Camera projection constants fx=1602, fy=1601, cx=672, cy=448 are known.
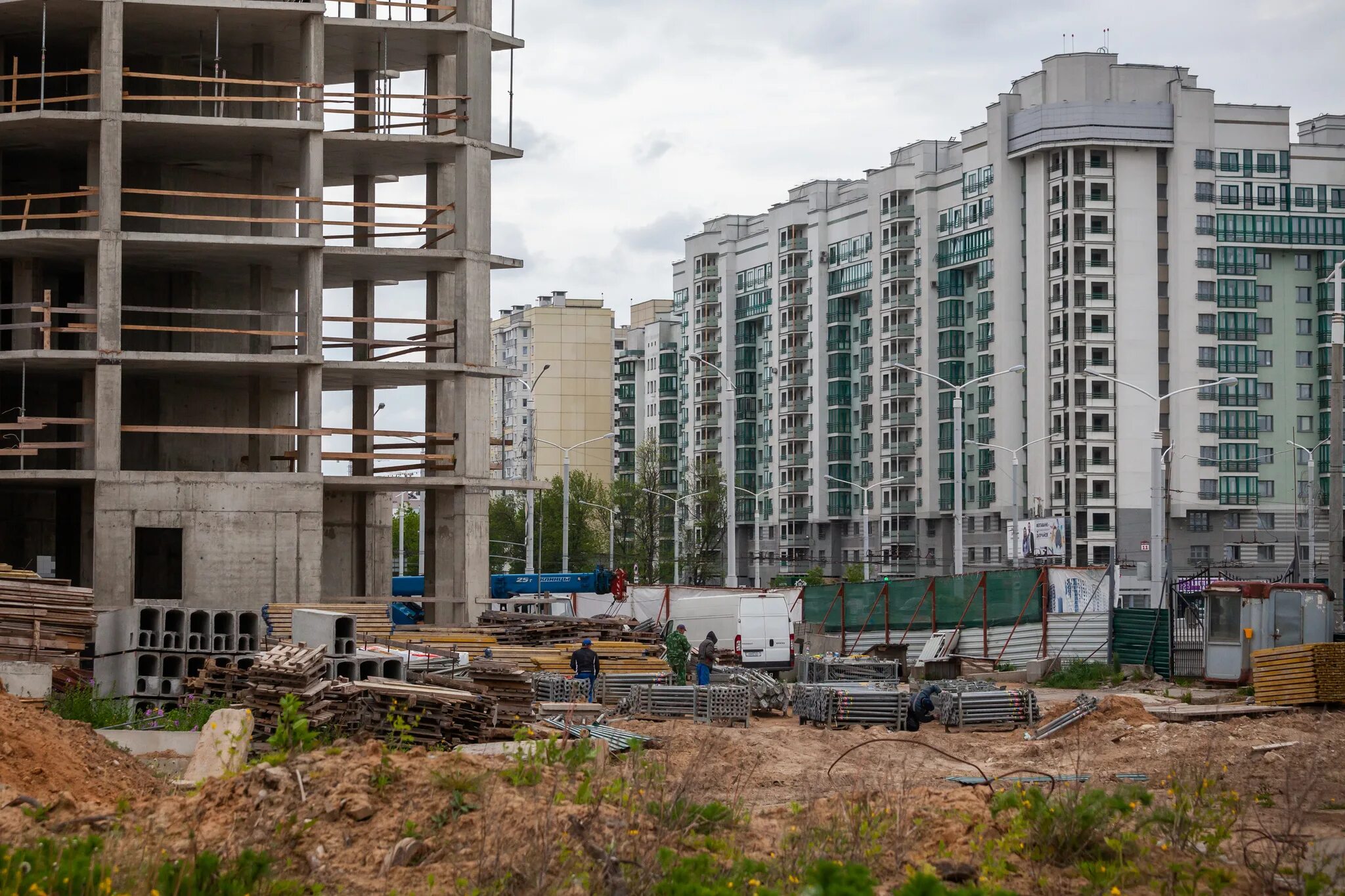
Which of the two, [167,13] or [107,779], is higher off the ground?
[167,13]

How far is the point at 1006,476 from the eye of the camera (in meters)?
95.1

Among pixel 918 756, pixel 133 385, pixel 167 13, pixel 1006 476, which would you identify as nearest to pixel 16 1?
pixel 167 13

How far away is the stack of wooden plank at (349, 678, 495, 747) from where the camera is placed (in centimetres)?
2042

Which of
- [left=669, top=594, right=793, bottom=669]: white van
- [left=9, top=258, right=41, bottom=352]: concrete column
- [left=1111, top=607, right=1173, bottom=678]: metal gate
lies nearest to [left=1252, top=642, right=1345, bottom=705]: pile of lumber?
[left=1111, top=607, right=1173, bottom=678]: metal gate

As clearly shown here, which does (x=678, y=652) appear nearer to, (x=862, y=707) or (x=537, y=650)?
(x=537, y=650)

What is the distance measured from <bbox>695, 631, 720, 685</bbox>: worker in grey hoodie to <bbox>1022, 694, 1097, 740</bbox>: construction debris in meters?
6.55

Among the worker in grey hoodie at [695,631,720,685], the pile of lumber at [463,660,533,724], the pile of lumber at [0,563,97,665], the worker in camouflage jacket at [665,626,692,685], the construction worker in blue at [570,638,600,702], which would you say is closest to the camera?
the pile of lumber at [463,660,533,724]

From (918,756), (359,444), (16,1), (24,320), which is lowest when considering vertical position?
(918,756)

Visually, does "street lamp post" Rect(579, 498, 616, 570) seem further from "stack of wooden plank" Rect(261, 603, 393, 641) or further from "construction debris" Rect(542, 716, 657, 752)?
"construction debris" Rect(542, 716, 657, 752)

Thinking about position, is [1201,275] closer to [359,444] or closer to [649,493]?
[649,493]

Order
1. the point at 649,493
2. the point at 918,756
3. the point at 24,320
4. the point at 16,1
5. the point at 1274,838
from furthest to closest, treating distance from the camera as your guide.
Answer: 1. the point at 649,493
2. the point at 24,320
3. the point at 16,1
4. the point at 918,756
5. the point at 1274,838

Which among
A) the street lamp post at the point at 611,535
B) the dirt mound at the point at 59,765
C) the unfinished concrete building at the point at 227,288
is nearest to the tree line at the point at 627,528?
the street lamp post at the point at 611,535

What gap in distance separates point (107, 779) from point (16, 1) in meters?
25.0

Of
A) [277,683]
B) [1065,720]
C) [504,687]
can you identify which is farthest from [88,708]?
[1065,720]
